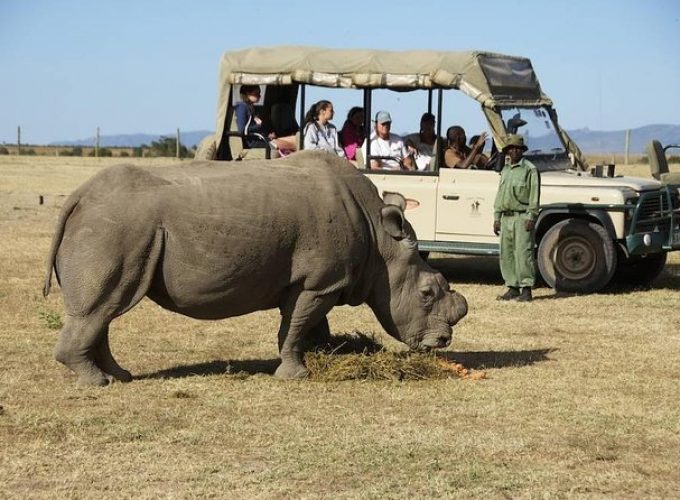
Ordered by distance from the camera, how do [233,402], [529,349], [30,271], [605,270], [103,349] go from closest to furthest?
1. [233,402]
2. [103,349]
3. [529,349]
4. [605,270]
5. [30,271]

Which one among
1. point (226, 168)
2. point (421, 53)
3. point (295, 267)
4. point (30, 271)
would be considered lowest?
point (30, 271)

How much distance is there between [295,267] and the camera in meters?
9.26

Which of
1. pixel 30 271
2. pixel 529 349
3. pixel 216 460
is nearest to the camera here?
pixel 216 460

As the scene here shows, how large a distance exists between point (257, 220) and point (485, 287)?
7.12 m

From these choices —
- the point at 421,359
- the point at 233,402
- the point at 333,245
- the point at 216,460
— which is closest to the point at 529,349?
the point at 421,359

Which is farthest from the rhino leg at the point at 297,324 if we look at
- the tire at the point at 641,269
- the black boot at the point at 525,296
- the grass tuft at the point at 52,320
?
the tire at the point at 641,269

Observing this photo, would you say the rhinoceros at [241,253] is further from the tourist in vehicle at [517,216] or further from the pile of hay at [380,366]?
the tourist in vehicle at [517,216]

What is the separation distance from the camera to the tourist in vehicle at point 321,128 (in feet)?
51.4

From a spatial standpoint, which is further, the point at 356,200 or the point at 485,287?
the point at 485,287

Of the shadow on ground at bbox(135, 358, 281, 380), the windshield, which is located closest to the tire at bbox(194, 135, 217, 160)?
the windshield

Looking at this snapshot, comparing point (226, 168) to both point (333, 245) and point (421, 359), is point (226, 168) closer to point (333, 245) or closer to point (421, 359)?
point (333, 245)

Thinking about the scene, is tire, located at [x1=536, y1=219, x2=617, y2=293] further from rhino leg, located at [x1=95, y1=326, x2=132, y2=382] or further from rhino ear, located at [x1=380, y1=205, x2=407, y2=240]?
rhino leg, located at [x1=95, y1=326, x2=132, y2=382]

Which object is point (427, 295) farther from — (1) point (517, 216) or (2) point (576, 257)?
(2) point (576, 257)

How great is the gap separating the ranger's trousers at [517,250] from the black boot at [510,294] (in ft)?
0.56
